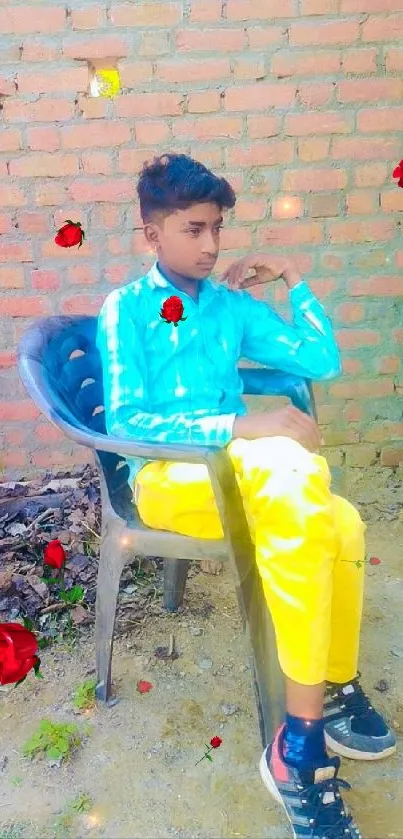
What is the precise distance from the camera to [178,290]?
2074 millimetres

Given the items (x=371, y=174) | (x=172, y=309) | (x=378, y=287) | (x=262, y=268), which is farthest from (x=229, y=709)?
(x=371, y=174)

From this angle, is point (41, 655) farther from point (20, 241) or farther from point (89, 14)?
point (89, 14)

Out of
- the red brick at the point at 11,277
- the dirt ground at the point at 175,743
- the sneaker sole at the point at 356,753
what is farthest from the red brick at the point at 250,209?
the sneaker sole at the point at 356,753

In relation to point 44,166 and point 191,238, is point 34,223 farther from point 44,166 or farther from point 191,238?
point 191,238

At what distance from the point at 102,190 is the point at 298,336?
123 cm

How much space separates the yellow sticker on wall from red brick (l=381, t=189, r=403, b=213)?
1.16m

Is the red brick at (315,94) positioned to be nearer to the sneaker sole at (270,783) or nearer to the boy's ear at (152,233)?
the boy's ear at (152,233)

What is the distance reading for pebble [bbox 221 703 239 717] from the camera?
2098 millimetres

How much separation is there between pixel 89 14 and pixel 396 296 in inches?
65.5

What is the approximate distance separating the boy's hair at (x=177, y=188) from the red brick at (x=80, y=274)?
1.09 m

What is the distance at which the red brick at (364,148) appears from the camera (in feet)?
10.1

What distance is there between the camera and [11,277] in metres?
3.11

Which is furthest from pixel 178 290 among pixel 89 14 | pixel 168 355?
pixel 89 14

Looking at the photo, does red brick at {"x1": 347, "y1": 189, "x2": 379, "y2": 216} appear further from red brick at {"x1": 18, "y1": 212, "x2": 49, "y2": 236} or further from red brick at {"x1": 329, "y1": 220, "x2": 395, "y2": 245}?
red brick at {"x1": 18, "y1": 212, "x2": 49, "y2": 236}
